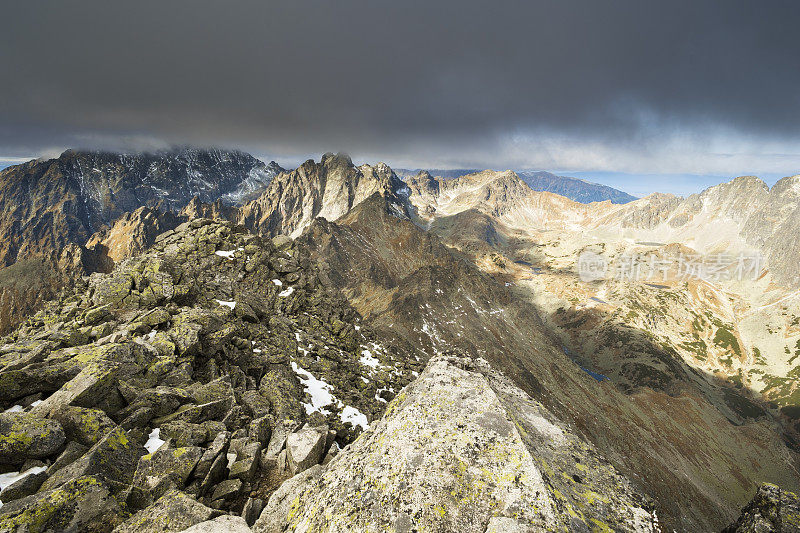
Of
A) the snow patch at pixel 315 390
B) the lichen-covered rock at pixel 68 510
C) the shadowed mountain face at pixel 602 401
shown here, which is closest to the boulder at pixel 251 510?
the lichen-covered rock at pixel 68 510

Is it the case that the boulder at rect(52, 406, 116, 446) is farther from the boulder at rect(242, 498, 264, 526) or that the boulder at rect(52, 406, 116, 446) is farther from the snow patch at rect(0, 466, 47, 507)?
the boulder at rect(242, 498, 264, 526)

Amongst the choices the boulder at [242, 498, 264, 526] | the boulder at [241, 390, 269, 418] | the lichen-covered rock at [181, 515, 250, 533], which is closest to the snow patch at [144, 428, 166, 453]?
the boulder at [241, 390, 269, 418]

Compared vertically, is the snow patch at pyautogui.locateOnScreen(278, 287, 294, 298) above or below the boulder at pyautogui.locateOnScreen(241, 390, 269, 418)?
above

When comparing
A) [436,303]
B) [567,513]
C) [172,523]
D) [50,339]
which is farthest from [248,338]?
[436,303]

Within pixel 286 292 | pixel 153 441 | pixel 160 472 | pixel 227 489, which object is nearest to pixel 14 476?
pixel 153 441

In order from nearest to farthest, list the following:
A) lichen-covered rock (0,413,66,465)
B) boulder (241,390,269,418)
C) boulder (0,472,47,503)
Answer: boulder (0,472,47,503), lichen-covered rock (0,413,66,465), boulder (241,390,269,418)

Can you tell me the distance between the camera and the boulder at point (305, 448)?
11273 mm

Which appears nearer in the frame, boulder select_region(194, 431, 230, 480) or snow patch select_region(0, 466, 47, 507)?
snow patch select_region(0, 466, 47, 507)

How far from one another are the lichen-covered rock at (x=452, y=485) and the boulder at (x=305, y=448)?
2595 mm

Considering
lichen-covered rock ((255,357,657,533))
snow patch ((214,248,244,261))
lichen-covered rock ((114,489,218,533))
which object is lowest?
lichen-covered rock ((114,489,218,533))

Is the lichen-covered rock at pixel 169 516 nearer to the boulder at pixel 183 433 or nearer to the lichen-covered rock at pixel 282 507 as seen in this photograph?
the lichen-covered rock at pixel 282 507

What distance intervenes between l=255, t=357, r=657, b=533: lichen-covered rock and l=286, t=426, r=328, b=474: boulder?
2595mm

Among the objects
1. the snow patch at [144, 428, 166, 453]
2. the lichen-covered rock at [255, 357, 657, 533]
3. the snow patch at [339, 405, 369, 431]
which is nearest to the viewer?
the lichen-covered rock at [255, 357, 657, 533]

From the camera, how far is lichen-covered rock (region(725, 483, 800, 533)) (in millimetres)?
7609
